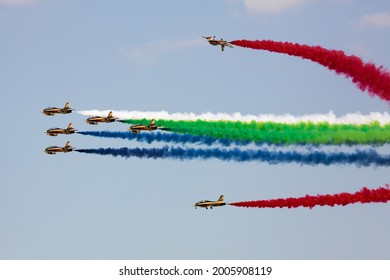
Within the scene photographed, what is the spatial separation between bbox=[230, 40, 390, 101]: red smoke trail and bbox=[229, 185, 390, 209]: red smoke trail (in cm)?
913

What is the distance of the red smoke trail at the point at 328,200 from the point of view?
357ft

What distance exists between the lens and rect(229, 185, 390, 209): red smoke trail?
4289 inches

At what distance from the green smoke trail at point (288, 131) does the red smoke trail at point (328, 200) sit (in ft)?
18.6

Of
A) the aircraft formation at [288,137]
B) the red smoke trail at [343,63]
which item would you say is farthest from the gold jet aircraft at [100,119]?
the red smoke trail at [343,63]

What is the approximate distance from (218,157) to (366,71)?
1951 centimetres

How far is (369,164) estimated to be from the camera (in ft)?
368

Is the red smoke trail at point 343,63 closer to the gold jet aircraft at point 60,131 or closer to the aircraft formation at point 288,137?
the aircraft formation at point 288,137

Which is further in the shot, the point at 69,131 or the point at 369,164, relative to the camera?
the point at 69,131

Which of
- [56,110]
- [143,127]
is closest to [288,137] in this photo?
[143,127]

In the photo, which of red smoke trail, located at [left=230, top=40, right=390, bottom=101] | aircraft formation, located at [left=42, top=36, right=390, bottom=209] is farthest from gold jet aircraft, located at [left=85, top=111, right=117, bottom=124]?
red smoke trail, located at [left=230, top=40, right=390, bottom=101]

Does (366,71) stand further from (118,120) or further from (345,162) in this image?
(118,120)

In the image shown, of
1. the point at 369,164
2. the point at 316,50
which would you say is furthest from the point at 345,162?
the point at 316,50

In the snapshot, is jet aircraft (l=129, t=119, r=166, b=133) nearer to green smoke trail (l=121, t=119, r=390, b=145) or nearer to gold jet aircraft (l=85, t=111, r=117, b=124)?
green smoke trail (l=121, t=119, r=390, b=145)

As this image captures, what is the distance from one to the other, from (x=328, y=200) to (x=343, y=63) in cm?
1376
